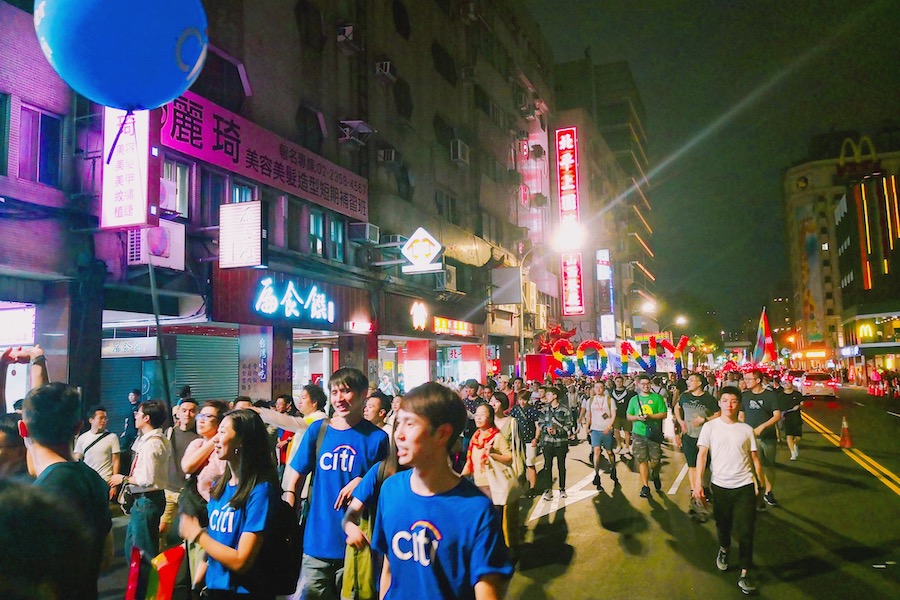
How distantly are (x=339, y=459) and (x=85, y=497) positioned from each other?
1.96 metres

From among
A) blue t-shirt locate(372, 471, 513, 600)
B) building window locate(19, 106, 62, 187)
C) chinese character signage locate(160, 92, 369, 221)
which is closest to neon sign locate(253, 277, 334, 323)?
chinese character signage locate(160, 92, 369, 221)

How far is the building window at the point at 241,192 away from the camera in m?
15.2

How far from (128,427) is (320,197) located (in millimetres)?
7745

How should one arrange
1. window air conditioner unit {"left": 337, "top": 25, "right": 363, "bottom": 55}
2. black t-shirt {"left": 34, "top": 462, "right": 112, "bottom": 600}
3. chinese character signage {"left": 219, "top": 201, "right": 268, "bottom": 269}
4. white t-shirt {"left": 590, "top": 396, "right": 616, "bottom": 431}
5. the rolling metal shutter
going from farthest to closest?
window air conditioner unit {"left": 337, "top": 25, "right": 363, "bottom": 55}, the rolling metal shutter, chinese character signage {"left": 219, "top": 201, "right": 268, "bottom": 269}, white t-shirt {"left": 590, "top": 396, "right": 616, "bottom": 431}, black t-shirt {"left": 34, "top": 462, "right": 112, "bottom": 600}

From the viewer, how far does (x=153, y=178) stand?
36.3 ft

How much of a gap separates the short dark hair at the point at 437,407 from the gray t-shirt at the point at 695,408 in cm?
868

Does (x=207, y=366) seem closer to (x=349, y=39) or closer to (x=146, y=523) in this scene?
(x=349, y=39)

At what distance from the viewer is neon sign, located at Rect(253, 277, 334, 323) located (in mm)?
15633

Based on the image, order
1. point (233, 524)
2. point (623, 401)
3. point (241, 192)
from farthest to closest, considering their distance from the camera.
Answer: point (241, 192), point (623, 401), point (233, 524)

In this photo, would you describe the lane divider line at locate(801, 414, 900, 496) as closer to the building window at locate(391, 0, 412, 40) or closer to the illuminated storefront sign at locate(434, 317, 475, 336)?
the illuminated storefront sign at locate(434, 317, 475, 336)

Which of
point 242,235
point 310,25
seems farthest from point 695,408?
point 310,25

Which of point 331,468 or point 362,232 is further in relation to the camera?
point 362,232

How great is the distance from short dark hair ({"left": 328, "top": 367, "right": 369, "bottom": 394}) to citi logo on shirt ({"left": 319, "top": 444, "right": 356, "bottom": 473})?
1.41 feet

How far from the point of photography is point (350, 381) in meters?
4.98
